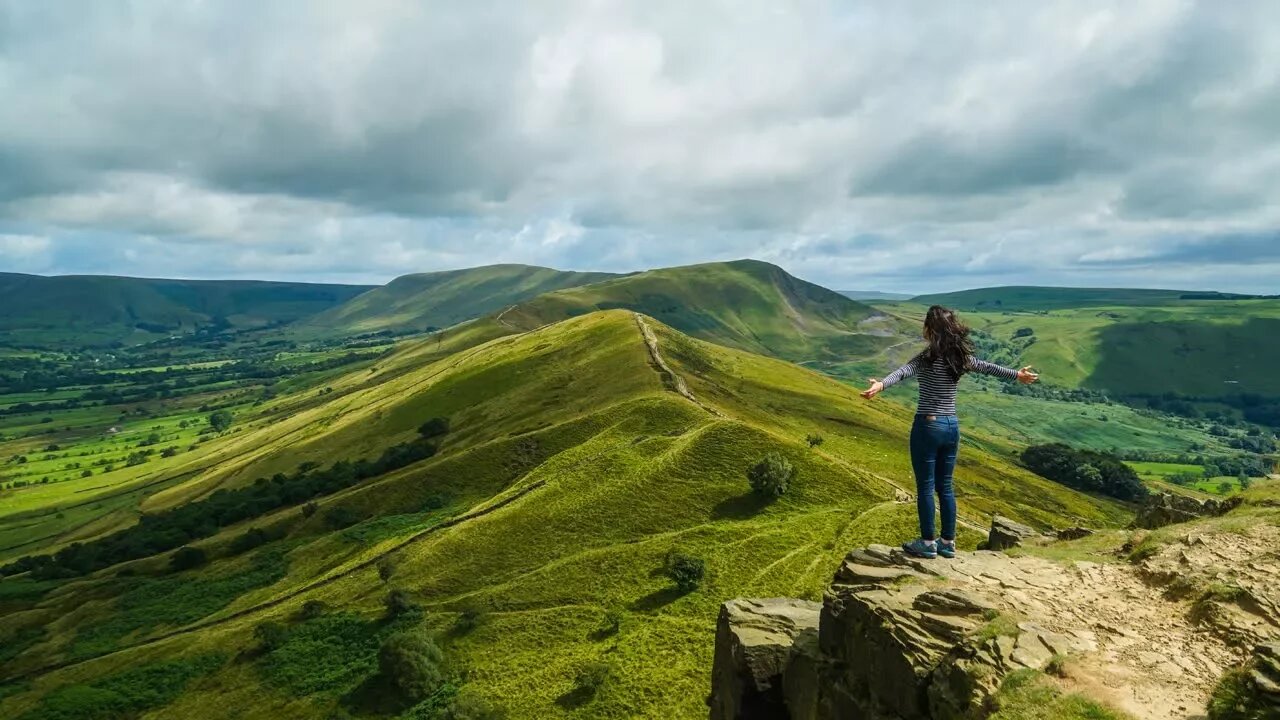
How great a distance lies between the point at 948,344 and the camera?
2170cm

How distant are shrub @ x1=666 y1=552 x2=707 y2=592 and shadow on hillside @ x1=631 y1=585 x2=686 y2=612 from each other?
0.71 m

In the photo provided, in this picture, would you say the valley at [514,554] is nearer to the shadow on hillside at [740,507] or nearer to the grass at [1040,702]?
the shadow on hillside at [740,507]

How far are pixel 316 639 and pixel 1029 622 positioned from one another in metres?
80.0

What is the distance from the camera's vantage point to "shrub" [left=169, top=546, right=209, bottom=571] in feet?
361

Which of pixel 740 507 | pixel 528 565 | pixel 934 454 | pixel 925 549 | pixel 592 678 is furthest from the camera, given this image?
pixel 740 507

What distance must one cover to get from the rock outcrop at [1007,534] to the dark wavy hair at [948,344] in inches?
759

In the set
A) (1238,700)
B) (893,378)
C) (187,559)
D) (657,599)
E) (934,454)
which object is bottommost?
(187,559)

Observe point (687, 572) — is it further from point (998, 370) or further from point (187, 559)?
point (187, 559)

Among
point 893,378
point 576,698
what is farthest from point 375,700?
point 893,378

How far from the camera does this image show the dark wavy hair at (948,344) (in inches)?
856

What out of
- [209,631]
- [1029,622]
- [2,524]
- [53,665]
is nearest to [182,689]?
[209,631]

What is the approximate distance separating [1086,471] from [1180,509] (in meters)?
161

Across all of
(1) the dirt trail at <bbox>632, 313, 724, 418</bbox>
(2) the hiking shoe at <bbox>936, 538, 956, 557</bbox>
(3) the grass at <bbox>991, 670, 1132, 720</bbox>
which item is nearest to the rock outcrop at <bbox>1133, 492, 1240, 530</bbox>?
(2) the hiking shoe at <bbox>936, 538, 956, 557</bbox>

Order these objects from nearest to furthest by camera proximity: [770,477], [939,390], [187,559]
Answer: [939,390] → [770,477] → [187,559]
